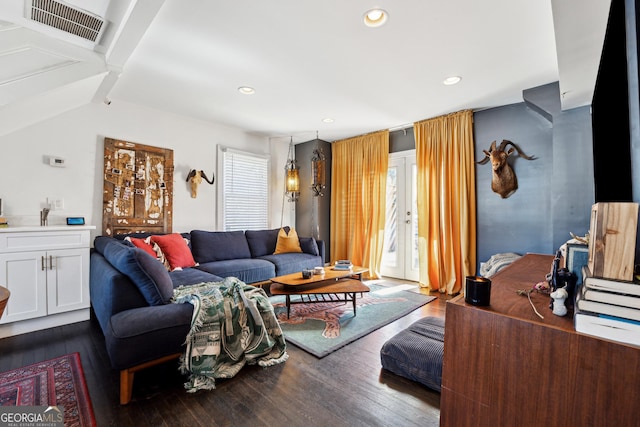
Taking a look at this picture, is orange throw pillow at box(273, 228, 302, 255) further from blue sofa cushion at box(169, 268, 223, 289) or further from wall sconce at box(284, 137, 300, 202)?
blue sofa cushion at box(169, 268, 223, 289)

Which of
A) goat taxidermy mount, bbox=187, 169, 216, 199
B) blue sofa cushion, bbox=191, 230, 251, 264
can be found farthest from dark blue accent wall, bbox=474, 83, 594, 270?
goat taxidermy mount, bbox=187, 169, 216, 199

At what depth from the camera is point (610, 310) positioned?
0.76 m

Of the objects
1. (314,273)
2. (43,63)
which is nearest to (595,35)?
(314,273)

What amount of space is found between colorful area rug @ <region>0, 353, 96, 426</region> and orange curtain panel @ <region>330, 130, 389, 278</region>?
3868mm

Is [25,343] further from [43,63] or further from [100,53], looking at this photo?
[100,53]

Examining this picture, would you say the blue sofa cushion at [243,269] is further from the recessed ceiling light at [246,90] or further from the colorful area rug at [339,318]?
the recessed ceiling light at [246,90]

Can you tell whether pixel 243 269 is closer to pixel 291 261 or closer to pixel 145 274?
pixel 291 261

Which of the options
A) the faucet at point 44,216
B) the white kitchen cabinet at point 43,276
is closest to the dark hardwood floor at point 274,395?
the white kitchen cabinet at point 43,276

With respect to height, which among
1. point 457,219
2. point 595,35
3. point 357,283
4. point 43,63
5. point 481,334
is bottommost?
point 357,283

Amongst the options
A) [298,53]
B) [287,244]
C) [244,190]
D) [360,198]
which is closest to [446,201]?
[360,198]

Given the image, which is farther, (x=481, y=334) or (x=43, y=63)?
(x=43, y=63)

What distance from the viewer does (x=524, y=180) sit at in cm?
345

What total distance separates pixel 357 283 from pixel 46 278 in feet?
10.1

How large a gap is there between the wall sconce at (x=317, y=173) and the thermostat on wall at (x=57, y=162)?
3.34 m
